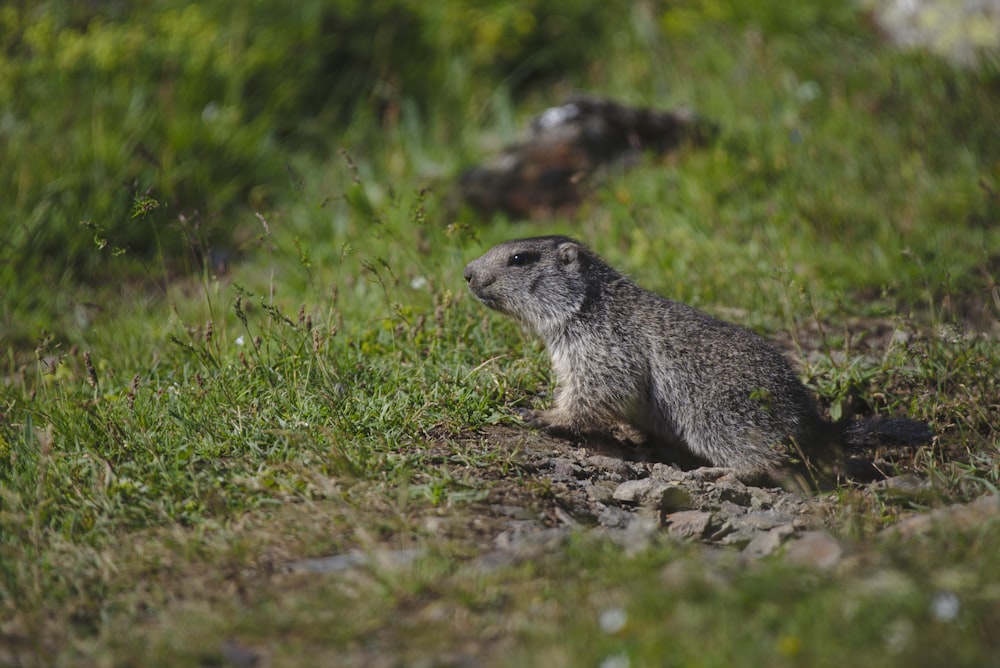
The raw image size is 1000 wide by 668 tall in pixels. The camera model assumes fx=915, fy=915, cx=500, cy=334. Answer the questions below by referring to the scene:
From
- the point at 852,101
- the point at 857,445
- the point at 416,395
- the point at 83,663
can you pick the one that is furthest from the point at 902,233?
the point at 83,663

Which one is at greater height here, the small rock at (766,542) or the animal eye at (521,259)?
the animal eye at (521,259)

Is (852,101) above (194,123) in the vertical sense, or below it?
above

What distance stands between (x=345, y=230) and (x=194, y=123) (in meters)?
2.29

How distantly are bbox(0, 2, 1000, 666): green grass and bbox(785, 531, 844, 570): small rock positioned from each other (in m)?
0.10

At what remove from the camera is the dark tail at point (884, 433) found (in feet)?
16.5

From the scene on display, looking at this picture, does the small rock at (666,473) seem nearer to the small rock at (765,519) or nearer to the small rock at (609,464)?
the small rock at (609,464)

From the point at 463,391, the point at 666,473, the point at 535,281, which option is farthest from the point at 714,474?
the point at 535,281

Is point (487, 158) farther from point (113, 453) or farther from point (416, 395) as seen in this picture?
point (113, 453)

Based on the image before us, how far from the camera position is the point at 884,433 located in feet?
16.5

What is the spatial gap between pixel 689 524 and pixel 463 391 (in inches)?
58.0

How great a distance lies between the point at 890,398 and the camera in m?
5.60

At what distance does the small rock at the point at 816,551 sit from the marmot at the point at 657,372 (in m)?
1.12

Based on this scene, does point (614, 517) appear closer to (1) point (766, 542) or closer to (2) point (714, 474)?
(1) point (766, 542)

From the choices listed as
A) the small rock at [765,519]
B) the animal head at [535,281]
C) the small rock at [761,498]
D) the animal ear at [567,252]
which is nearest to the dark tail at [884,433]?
the small rock at [761,498]
